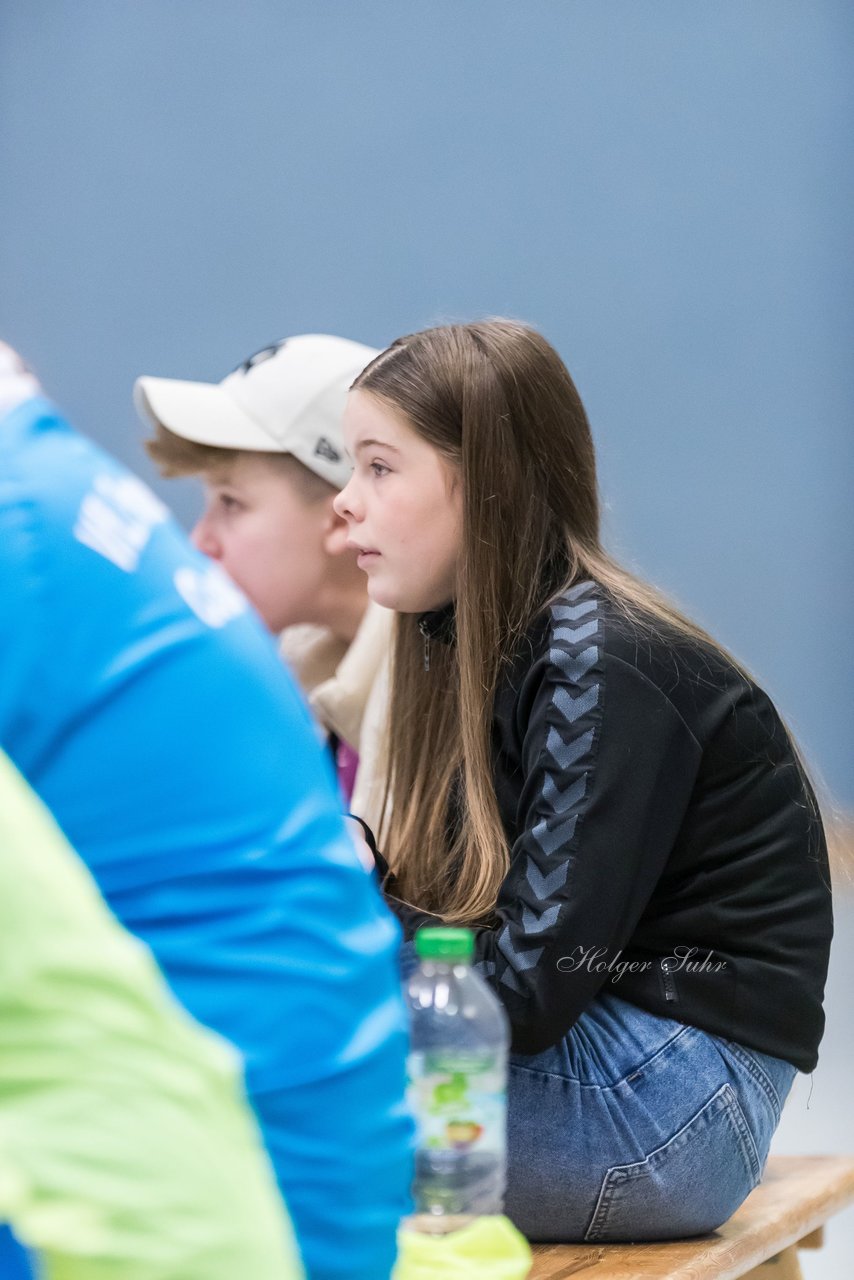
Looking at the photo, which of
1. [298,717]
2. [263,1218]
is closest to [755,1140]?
[298,717]

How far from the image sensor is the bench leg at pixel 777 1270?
1613 mm

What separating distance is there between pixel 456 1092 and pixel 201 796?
692mm

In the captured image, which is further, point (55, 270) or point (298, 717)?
point (55, 270)

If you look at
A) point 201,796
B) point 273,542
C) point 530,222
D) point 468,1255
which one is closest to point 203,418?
point 273,542

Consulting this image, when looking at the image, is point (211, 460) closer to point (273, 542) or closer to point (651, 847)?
point (273, 542)

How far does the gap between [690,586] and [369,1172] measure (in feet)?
14.3

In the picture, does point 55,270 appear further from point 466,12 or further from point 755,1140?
point 755,1140

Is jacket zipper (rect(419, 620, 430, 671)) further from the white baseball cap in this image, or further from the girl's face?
the white baseball cap

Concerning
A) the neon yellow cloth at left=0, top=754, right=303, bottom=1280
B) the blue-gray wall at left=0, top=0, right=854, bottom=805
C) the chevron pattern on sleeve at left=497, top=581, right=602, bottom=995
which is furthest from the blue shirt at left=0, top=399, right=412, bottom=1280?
the blue-gray wall at left=0, top=0, right=854, bottom=805

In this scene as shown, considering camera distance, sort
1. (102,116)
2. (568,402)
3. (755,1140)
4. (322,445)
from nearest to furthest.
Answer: (755,1140) < (568,402) < (322,445) < (102,116)

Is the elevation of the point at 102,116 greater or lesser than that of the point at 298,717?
greater

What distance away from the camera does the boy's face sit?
2.26 m

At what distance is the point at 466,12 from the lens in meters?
4.99

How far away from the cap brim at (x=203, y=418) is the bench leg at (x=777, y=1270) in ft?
4.18
